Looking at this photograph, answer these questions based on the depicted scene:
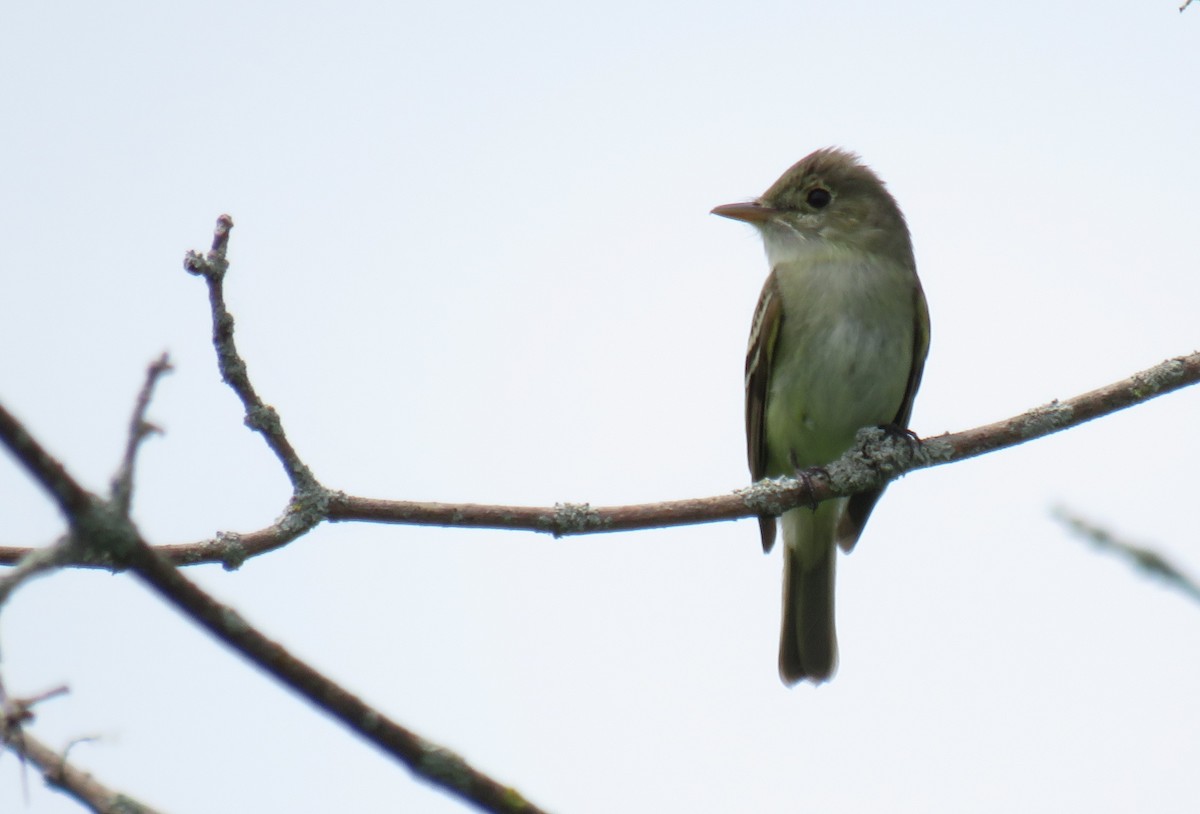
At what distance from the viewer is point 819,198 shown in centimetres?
852

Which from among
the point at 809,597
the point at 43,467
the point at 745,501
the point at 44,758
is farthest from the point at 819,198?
the point at 43,467

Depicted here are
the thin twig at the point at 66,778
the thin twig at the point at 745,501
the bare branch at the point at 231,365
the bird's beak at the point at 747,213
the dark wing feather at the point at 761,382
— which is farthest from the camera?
the bird's beak at the point at 747,213

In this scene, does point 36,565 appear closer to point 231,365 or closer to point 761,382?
point 231,365

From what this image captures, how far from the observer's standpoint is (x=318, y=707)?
1.91 meters

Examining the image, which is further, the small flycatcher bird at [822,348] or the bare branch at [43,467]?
the small flycatcher bird at [822,348]

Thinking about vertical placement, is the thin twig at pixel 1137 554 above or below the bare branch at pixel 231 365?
below

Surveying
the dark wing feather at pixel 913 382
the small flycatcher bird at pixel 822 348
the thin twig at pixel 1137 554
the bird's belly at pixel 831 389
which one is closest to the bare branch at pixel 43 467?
the thin twig at pixel 1137 554

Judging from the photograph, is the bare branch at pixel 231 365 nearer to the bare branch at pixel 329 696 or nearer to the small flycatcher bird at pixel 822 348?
the bare branch at pixel 329 696

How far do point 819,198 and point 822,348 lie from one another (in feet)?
4.45

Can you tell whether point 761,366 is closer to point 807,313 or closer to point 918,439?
point 807,313

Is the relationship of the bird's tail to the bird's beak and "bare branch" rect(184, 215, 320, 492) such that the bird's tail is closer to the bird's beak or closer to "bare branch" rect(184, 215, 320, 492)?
the bird's beak

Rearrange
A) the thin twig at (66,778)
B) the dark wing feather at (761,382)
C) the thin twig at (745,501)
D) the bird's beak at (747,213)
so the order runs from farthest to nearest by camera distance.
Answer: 1. the bird's beak at (747,213)
2. the dark wing feather at (761,382)
3. the thin twig at (745,501)
4. the thin twig at (66,778)

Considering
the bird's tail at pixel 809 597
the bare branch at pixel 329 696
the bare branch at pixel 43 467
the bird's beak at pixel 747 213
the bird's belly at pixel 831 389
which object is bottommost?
the bare branch at pixel 329 696

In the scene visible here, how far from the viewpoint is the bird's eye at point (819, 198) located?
8.49 meters
